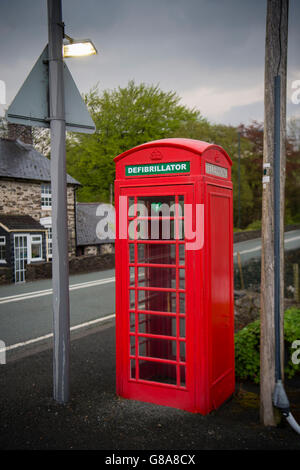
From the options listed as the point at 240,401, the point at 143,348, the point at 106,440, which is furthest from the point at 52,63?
the point at 240,401

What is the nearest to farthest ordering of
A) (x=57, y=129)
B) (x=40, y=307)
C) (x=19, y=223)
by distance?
1. (x=57, y=129)
2. (x=40, y=307)
3. (x=19, y=223)

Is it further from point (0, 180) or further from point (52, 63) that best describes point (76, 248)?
point (52, 63)

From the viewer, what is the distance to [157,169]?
11.9ft

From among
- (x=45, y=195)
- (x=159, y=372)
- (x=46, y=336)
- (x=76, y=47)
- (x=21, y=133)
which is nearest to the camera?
(x=76, y=47)

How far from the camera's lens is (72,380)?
15.0 feet

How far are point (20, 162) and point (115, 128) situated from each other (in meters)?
13.8

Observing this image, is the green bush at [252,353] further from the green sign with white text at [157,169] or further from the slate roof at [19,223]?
the slate roof at [19,223]

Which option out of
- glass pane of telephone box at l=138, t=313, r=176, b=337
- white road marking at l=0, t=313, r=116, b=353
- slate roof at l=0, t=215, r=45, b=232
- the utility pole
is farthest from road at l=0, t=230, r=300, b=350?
the utility pole

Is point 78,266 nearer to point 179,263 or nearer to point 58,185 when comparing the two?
point 58,185

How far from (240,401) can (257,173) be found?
31.6m

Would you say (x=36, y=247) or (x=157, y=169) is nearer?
(x=157, y=169)

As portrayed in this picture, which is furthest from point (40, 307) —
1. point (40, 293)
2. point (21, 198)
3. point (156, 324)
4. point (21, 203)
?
point (21, 203)

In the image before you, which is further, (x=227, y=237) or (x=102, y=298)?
(x=102, y=298)

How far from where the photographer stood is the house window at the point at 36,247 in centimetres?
1834
